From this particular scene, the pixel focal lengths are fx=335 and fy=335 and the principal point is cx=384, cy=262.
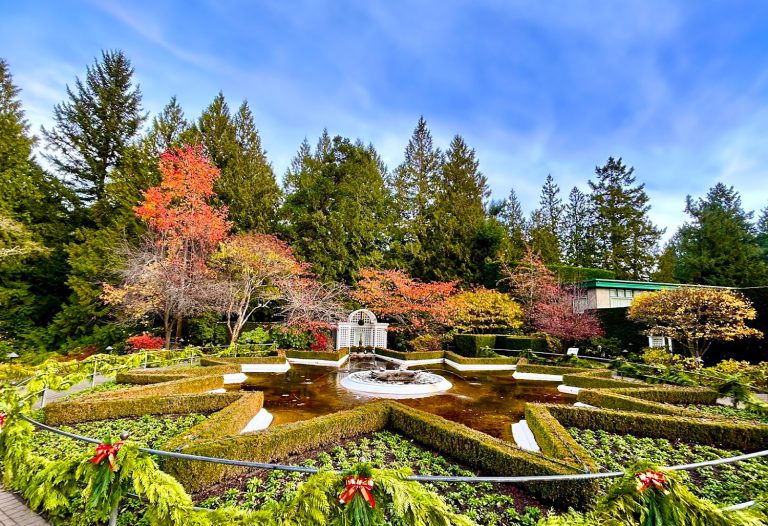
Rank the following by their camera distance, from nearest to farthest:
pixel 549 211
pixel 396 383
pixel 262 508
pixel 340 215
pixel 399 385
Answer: pixel 262 508 → pixel 399 385 → pixel 396 383 → pixel 340 215 → pixel 549 211

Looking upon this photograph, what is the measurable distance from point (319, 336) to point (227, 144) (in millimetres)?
14160

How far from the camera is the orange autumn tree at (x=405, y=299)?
18.4 metres

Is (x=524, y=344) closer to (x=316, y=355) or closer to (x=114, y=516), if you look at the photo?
(x=316, y=355)

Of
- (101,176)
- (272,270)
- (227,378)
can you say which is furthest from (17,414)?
(101,176)

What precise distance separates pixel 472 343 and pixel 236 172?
58.9ft

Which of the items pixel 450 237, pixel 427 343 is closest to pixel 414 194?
pixel 450 237

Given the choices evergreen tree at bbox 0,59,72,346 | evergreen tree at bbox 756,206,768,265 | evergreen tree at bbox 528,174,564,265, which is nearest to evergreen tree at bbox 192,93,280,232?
evergreen tree at bbox 0,59,72,346

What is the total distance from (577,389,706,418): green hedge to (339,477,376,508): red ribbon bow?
7153 mm

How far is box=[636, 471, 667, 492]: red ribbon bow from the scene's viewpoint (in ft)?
7.73

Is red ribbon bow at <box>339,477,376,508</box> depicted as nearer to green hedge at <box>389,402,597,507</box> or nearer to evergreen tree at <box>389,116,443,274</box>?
green hedge at <box>389,402,597,507</box>

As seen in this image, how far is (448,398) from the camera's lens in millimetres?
9133

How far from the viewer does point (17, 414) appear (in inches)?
157

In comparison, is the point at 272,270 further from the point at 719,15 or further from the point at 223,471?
the point at 719,15

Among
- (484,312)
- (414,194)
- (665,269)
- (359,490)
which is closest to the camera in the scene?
(359,490)
